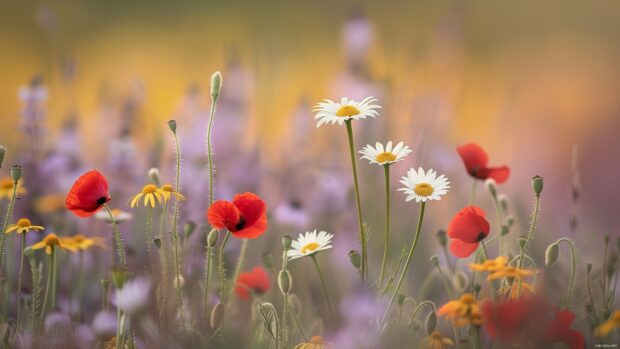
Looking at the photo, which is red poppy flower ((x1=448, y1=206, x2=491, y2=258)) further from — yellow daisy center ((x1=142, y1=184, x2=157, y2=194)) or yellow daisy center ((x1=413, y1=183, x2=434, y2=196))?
yellow daisy center ((x1=142, y1=184, x2=157, y2=194))

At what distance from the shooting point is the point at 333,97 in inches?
52.1

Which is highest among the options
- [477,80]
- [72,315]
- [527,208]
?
[477,80]

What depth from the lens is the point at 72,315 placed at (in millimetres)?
999

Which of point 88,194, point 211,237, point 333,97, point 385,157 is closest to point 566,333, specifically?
point 385,157

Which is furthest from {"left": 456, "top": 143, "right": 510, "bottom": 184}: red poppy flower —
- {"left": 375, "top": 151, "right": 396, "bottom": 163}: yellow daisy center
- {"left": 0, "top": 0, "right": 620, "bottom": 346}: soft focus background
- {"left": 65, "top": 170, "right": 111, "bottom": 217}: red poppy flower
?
{"left": 65, "top": 170, "right": 111, "bottom": 217}: red poppy flower

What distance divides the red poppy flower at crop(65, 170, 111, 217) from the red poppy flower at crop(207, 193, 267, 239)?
0.12 m

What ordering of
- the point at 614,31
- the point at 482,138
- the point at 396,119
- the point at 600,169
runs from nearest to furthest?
the point at 396,119 < the point at 600,169 < the point at 482,138 < the point at 614,31

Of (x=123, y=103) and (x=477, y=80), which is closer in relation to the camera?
(x=123, y=103)

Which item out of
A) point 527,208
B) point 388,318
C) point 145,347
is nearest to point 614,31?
point 527,208

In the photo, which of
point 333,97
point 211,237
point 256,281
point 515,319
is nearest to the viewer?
point 515,319

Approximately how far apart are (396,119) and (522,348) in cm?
58

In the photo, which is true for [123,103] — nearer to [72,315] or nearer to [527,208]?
[72,315]

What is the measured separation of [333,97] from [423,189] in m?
0.57

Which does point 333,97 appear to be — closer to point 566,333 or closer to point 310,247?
point 310,247
